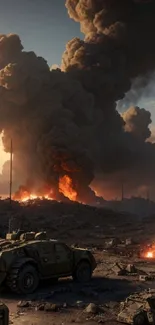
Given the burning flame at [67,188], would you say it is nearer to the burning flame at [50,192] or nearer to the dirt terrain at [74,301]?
the burning flame at [50,192]

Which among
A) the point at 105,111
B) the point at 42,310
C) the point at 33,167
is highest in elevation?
the point at 105,111

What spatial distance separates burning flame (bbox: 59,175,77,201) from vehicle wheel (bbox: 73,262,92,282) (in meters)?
48.2

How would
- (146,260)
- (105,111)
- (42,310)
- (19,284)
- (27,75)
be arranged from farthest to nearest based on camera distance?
(105,111) → (27,75) → (146,260) → (19,284) → (42,310)

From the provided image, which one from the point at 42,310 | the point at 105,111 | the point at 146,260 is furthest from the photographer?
Result: the point at 105,111

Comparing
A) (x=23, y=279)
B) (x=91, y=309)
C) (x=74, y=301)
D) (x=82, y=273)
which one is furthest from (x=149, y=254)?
(x=91, y=309)

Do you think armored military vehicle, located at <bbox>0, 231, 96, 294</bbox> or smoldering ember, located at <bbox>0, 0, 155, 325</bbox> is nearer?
armored military vehicle, located at <bbox>0, 231, 96, 294</bbox>


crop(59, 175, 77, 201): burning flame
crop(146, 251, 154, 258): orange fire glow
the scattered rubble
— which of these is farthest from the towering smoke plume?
the scattered rubble

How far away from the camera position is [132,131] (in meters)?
84.9

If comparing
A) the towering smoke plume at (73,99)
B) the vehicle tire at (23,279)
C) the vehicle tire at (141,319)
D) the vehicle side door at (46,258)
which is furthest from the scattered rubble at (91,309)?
the towering smoke plume at (73,99)

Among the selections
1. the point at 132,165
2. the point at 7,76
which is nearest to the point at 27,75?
the point at 7,76

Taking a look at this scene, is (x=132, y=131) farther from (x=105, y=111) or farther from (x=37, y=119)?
(x=37, y=119)

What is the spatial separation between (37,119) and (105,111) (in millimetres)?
14188

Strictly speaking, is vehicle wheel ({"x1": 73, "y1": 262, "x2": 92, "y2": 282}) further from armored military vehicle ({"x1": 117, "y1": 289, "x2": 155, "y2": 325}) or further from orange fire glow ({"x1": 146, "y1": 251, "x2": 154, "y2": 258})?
orange fire glow ({"x1": 146, "y1": 251, "x2": 154, "y2": 258})

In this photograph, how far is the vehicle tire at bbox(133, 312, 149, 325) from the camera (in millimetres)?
10012
